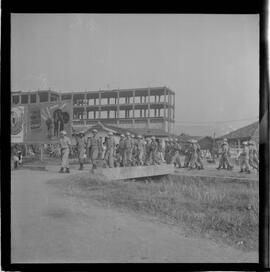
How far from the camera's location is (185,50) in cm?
468

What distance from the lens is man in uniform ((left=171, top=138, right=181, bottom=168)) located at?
4.72 metres

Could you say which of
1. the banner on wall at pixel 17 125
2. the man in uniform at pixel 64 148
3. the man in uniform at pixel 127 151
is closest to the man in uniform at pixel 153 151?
the man in uniform at pixel 127 151

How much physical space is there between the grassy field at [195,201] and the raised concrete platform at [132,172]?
8 cm

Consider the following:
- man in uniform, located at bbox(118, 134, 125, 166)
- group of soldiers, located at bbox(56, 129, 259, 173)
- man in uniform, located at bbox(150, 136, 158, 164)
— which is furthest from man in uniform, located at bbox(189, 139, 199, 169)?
man in uniform, located at bbox(118, 134, 125, 166)

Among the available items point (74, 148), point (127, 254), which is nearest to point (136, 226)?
point (127, 254)

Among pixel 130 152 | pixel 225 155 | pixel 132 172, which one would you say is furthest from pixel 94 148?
pixel 225 155

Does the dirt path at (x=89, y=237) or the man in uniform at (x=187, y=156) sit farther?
the man in uniform at (x=187, y=156)

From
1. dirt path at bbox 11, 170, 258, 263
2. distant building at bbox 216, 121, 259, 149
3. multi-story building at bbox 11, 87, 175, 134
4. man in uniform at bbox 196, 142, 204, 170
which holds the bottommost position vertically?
dirt path at bbox 11, 170, 258, 263

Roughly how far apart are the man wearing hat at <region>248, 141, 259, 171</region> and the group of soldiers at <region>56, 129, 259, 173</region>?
0.28 m

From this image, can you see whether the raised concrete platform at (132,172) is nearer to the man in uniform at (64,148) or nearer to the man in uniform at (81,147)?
the man in uniform at (81,147)

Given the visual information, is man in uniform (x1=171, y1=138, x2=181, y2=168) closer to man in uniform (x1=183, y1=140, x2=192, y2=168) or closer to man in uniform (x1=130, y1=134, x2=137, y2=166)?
man in uniform (x1=183, y1=140, x2=192, y2=168)

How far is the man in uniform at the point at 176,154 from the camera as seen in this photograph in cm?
472

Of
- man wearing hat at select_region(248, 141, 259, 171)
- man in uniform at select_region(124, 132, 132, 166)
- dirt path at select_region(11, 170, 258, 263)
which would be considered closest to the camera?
dirt path at select_region(11, 170, 258, 263)

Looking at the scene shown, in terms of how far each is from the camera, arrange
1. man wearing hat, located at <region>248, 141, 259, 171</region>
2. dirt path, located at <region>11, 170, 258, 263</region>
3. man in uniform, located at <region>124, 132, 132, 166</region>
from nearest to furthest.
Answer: dirt path, located at <region>11, 170, 258, 263</region>, man wearing hat, located at <region>248, 141, 259, 171</region>, man in uniform, located at <region>124, 132, 132, 166</region>
